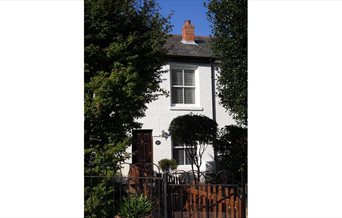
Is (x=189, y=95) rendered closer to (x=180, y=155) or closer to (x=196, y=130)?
(x=180, y=155)

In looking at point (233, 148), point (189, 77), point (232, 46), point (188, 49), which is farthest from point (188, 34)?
point (232, 46)

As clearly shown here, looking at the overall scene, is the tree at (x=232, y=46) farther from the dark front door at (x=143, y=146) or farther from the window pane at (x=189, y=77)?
the window pane at (x=189, y=77)

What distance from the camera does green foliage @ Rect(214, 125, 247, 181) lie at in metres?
6.43

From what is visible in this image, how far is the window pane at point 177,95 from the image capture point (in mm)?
9500

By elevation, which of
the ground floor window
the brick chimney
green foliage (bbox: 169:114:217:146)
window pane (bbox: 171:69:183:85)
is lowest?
the ground floor window

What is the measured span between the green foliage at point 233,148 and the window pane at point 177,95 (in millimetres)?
2285

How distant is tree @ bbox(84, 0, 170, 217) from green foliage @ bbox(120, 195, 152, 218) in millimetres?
218

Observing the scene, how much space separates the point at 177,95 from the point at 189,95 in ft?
1.22

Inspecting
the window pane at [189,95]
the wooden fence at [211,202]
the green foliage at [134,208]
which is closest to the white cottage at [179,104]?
the window pane at [189,95]

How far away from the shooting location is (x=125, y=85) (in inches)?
158

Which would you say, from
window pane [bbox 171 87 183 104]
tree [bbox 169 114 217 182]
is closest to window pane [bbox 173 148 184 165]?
window pane [bbox 171 87 183 104]

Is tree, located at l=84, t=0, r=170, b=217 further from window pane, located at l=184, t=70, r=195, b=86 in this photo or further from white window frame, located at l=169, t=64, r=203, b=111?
window pane, located at l=184, t=70, r=195, b=86
